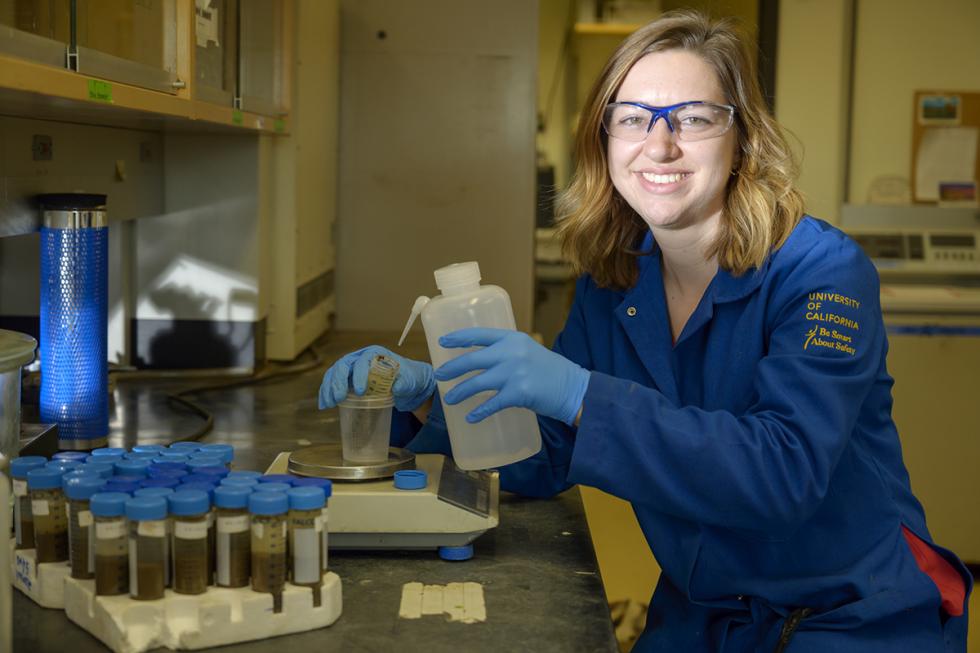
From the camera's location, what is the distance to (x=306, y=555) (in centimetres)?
109

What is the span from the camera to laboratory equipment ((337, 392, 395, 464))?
1428 mm

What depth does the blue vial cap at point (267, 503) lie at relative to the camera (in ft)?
3.49

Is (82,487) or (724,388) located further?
(724,388)

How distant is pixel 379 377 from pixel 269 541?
431 mm

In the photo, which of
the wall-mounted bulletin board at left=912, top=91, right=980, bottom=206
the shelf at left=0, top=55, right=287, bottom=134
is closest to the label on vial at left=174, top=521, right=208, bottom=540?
the shelf at left=0, top=55, right=287, bottom=134

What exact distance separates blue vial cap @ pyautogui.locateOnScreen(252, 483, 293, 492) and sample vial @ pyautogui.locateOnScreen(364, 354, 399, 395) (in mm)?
355

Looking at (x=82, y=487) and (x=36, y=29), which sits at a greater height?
(x=36, y=29)

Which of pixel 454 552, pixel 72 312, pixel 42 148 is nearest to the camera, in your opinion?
pixel 454 552

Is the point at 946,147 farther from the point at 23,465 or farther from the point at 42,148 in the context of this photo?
the point at 23,465

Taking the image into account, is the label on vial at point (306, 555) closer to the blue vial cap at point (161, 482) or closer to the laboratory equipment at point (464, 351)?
the blue vial cap at point (161, 482)


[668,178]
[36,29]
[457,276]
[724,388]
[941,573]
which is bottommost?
[941,573]

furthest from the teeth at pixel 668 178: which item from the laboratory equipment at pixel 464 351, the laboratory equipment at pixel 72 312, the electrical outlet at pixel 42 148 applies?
the electrical outlet at pixel 42 148

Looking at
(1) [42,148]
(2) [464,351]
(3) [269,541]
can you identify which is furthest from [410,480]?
(1) [42,148]

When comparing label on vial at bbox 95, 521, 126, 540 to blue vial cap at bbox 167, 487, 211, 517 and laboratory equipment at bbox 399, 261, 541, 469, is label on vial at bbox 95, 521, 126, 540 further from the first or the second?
laboratory equipment at bbox 399, 261, 541, 469
